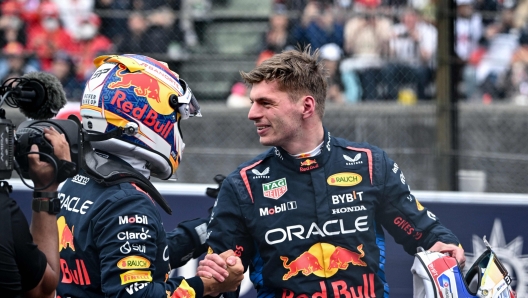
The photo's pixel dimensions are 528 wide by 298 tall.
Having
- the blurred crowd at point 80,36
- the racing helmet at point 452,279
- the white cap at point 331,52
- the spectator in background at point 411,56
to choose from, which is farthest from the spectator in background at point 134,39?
the racing helmet at point 452,279

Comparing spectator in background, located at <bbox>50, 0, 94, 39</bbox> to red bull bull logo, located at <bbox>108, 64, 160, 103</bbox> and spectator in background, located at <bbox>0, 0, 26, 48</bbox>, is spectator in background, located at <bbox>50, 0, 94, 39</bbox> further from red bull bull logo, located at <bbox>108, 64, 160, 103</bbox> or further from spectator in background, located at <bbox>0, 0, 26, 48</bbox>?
red bull bull logo, located at <bbox>108, 64, 160, 103</bbox>

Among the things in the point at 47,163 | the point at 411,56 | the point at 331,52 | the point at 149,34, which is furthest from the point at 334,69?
the point at 47,163

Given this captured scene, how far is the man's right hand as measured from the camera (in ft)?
11.1

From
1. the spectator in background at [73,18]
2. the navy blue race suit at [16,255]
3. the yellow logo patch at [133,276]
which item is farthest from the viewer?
the spectator in background at [73,18]

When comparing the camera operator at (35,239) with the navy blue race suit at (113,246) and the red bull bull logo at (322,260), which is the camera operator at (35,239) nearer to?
the navy blue race suit at (113,246)

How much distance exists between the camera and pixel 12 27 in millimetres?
7793

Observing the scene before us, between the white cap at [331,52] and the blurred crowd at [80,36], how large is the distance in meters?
1.38

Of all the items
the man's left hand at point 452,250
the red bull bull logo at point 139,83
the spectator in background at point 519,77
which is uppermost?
the red bull bull logo at point 139,83

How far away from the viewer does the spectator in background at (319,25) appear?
24.4ft

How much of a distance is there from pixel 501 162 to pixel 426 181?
716mm

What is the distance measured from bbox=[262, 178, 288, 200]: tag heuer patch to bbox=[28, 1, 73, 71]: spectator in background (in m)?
4.59

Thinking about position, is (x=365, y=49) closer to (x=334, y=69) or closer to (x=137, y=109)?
(x=334, y=69)

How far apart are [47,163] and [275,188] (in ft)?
3.66

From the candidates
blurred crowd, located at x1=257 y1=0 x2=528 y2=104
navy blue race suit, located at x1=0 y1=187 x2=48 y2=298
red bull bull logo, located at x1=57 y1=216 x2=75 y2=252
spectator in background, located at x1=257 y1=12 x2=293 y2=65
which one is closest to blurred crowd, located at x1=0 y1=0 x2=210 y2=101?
spectator in background, located at x1=257 y1=12 x2=293 y2=65
